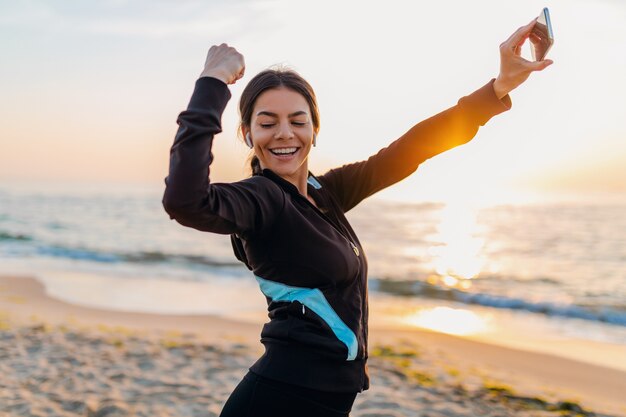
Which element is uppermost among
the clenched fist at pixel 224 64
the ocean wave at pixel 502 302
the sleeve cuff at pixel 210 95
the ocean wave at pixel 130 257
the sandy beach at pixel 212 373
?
the clenched fist at pixel 224 64

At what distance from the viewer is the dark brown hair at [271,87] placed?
2160 millimetres

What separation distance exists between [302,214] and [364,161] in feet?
2.60

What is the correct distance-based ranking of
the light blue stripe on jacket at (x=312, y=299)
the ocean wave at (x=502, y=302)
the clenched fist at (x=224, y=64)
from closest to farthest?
the clenched fist at (x=224, y=64) → the light blue stripe on jacket at (x=312, y=299) → the ocean wave at (x=502, y=302)

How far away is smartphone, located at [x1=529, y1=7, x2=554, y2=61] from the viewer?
2135mm

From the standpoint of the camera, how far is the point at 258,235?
6.21 ft

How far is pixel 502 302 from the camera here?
11.8 meters

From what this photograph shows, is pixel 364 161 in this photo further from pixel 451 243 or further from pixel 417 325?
pixel 451 243

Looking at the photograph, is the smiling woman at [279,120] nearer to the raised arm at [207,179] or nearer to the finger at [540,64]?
the raised arm at [207,179]

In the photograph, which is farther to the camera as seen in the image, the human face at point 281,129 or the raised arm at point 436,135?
the raised arm at point 436,135

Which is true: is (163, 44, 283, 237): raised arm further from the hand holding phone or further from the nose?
the hand holding phone

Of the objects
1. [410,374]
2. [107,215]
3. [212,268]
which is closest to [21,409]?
[410,374]

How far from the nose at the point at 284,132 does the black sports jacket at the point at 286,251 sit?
14 cm

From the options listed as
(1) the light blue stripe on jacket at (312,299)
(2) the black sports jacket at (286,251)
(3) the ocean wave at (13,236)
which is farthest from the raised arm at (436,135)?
(3) the ocean wave at (13,236)

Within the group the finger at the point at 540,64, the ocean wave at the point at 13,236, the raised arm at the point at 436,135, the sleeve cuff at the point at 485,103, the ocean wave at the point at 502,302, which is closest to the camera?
the finger at the point at 540,64
